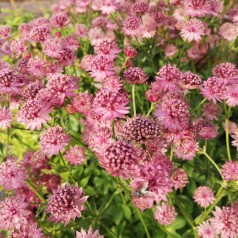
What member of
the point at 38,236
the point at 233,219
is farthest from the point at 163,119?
the point at 38,236

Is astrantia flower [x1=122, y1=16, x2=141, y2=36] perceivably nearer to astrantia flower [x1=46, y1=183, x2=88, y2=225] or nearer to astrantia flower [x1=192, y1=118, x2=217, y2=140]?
astrantia flower [x1=192, y1=118, x2=217, y2=140]

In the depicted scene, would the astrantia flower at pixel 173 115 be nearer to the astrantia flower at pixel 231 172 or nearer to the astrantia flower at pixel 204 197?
the astrantia flower at pixel 231 172

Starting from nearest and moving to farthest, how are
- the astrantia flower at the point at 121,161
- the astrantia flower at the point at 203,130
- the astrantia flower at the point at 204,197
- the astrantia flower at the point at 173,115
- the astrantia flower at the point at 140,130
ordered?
the astrantia flower at the point at 121,161
the astrantia flower at the point at 140,130
the astrantia flower at the point at 173,115
the astrantia flower at the point at 203,130
the astrantia flower at the point at 204,197

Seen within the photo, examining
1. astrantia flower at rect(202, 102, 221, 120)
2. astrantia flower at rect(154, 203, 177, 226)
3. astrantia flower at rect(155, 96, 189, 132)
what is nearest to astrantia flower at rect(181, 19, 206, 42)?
astrantia flower at rect(202, 102, 221, 120)

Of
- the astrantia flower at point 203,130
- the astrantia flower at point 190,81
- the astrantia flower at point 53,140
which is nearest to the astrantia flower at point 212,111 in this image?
the astrantia flower at point 203,130

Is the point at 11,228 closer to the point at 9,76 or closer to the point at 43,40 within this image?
the point at 9,76

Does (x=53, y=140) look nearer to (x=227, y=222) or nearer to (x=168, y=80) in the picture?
(x=168, y=80)
